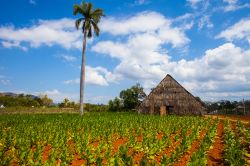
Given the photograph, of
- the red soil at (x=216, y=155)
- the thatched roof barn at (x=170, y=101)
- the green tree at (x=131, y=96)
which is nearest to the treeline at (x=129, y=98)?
the green tree at (x=131, y=96)

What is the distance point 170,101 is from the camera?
42.6m

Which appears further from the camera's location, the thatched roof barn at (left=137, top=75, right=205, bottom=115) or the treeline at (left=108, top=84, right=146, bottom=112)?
the treeline at (left=108, top=84, right=146, bottom=112)

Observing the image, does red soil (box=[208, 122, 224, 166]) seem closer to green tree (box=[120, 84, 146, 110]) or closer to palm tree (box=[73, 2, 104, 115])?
palm tree (box=[73, 2, 104, 115])

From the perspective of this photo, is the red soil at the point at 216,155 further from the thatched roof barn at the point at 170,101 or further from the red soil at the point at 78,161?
the thatched roof barn at the point at 170,101

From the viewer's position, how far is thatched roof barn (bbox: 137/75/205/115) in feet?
136

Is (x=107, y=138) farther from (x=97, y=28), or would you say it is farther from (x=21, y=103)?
(x=21, y=103)

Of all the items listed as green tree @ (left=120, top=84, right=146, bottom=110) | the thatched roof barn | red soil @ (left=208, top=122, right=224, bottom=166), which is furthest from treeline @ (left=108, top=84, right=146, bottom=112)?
red soil @ (left=208, top=122, right=224, bottom=166)

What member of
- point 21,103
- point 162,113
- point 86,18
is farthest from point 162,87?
point 21,103

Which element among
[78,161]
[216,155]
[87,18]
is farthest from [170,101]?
[78,161]

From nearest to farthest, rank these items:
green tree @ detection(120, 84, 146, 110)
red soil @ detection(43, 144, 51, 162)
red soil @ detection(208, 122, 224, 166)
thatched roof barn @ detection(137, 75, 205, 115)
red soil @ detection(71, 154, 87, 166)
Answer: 1. red soil @ detection(208, 122, 224, 166)
2. red soil @ detection(71, 154, 87, 166)
3. red soil @ detection(43, 144, 51, 162)
4. thatched roof barn @ detection(137, 75, 205, 115)
5. green tree @ detection(120, 84, 146, 110)

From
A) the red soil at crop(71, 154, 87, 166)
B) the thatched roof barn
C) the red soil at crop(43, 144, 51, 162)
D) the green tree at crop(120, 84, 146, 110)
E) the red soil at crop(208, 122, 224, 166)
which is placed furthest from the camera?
the green tree at crop(120, 84, 146, 110)

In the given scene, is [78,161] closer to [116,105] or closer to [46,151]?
[46,151]

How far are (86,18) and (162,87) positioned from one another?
13989 millimetres

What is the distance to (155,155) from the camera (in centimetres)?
1358
